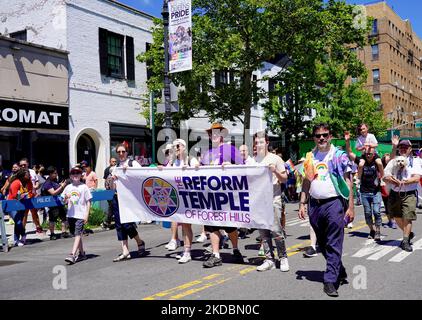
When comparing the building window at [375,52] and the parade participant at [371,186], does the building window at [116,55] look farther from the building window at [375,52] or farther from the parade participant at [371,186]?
the building window at [375,52]

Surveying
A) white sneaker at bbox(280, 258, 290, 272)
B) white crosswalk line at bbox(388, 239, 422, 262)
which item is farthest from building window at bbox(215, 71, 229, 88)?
white sneaker at bbox(280, 258, 290, 272)

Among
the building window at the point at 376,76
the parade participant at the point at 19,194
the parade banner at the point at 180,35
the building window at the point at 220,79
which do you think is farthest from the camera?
the building window at the point at 376,76

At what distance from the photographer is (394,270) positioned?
6668mm

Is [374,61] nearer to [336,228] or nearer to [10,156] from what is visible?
[10,156]

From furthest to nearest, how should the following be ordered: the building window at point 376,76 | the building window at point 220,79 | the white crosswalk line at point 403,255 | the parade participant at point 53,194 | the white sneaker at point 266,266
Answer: the building window at point 376,76 → the building window at point 220,79 → the parade participant at point 53,194 → the white crosswalk line at point 403,255 → the white sneaker at point 266,266

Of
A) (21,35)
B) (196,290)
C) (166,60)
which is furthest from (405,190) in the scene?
(21,35)

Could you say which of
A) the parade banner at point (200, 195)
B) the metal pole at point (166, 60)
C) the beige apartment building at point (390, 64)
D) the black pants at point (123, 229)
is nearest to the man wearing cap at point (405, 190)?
the parade banner at point (200, 195)

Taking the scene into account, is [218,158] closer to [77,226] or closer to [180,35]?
[77,226]

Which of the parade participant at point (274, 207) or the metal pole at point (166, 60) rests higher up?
the metal pole at point (166, 60)

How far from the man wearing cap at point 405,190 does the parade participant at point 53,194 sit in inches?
300

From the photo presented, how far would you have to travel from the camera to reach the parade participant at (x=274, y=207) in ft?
21.6

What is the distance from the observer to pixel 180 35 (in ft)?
46.9

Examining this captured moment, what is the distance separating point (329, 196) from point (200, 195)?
235 centimetres
